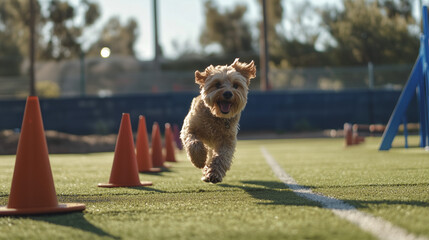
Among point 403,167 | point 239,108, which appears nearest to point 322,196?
point 239,108

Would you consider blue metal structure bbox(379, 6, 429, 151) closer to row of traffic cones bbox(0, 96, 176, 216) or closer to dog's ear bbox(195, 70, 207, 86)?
dog's ear bbox(195, 70, 207, 86)

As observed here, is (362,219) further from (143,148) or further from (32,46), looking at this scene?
(32,46)

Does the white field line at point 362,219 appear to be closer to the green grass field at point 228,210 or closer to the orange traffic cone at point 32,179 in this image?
the green grass field at point 228,210

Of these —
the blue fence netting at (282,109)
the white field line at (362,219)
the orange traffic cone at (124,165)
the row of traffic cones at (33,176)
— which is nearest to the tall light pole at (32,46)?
the blue fence netting at (282,109)

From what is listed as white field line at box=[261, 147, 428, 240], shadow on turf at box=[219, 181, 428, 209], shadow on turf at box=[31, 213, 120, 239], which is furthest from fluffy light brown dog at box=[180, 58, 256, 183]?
shadow on turf at box=[31, 213, 120, 239]

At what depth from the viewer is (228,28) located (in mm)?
74188

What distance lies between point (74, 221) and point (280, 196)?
219cm

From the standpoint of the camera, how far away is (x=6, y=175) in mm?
9820

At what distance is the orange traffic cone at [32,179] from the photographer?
4.89 m

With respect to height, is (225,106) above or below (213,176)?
above

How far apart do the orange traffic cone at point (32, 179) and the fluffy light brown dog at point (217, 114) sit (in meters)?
2.54

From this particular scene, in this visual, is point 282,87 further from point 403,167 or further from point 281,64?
point 403,167

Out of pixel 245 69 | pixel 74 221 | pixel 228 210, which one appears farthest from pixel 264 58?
pixel 74 221

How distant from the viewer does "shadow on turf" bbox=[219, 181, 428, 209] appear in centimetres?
502
